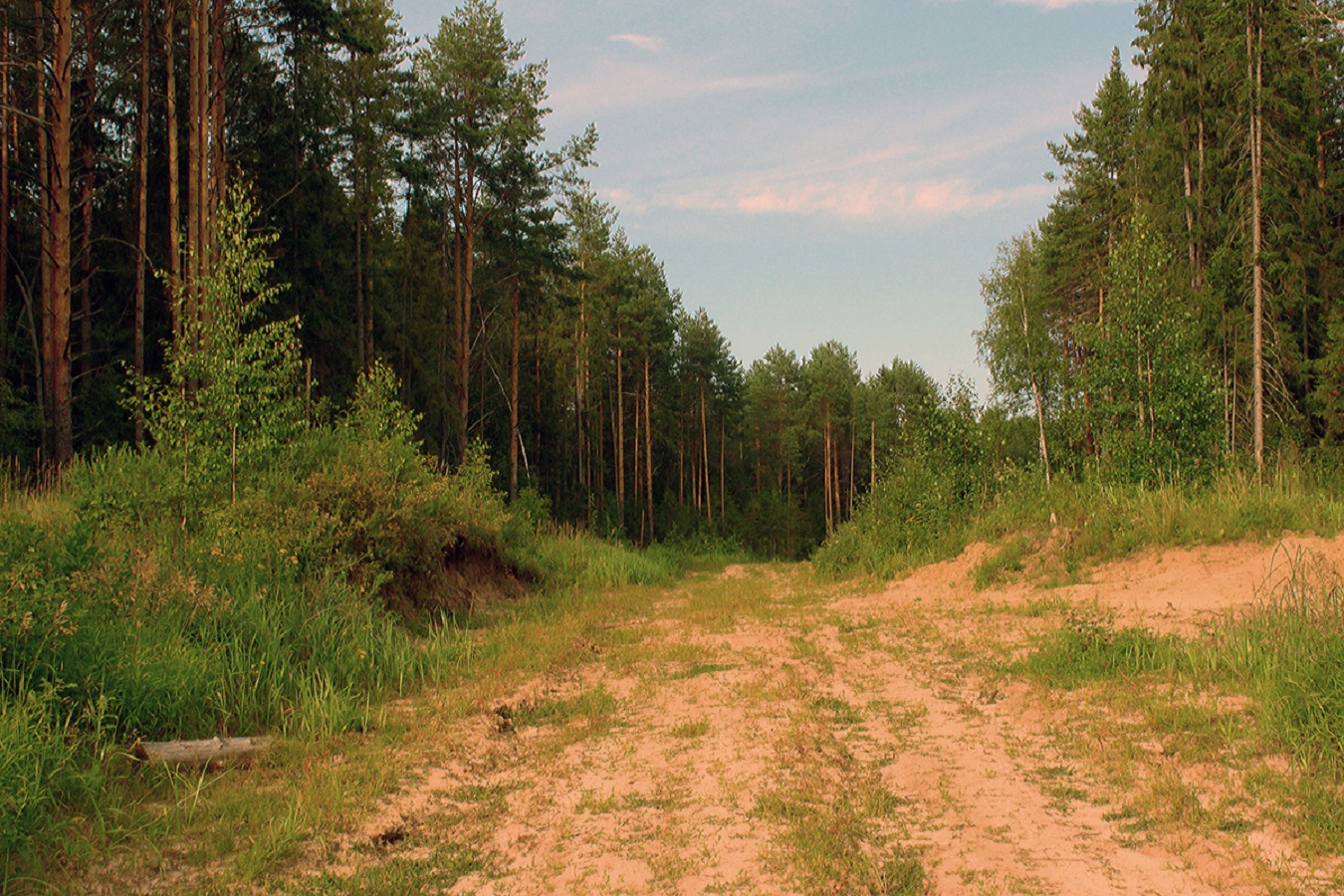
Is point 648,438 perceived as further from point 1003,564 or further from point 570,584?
point 1003,564

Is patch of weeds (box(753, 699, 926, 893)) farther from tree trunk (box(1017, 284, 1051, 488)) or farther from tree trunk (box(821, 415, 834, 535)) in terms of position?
tree trunk (box(821, 415, 834, 535))

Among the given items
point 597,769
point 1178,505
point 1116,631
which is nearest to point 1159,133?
point 1178,505

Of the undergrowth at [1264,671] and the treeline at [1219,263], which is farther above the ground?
the treeline at [1219,263]

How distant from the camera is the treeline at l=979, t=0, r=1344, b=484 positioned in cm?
1405

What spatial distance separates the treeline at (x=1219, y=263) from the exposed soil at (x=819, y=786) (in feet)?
19.9

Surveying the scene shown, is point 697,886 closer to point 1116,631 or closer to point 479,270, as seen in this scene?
point 1116,631

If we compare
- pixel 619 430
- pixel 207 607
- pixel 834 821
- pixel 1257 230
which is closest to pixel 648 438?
pixel 619 430

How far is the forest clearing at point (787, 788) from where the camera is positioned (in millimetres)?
3643

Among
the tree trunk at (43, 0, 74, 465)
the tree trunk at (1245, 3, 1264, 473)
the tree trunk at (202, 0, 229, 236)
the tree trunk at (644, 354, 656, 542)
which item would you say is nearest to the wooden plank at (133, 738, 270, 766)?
the tree trunk at (43, 0, 74, 465)

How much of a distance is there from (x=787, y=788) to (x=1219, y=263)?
2411cm

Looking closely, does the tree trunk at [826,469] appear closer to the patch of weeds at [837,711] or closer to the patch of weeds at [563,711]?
the patch of weeds at [837,711]

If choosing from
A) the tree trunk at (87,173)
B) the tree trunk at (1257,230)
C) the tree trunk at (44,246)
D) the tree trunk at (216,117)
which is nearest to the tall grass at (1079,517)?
the tree trunk at (1257,230)

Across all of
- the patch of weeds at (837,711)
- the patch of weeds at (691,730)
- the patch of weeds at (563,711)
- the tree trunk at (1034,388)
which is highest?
the tree trunk at (1034,388)

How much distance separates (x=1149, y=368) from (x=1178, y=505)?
413 centimetres
